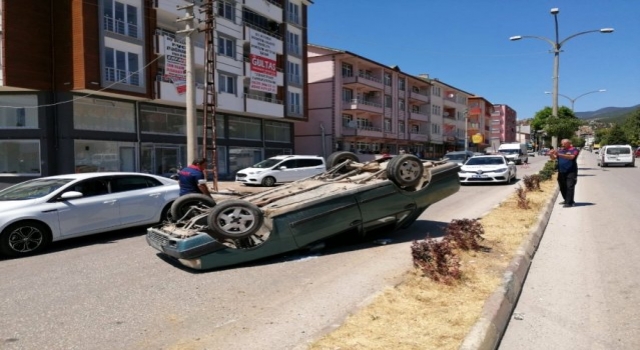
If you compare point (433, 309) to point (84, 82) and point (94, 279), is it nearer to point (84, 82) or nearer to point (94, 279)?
point (94, 279)

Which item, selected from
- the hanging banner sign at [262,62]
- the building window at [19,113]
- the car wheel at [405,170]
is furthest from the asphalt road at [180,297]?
the hanging banner sign at [262,62]

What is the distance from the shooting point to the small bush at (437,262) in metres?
5.13

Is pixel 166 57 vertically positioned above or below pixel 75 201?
Answer: above

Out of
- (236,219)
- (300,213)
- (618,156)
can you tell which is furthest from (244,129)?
(236,219)

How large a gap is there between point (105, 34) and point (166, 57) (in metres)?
3.56

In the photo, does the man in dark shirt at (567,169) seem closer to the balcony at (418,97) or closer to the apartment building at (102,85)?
the apartment building at (102,85)

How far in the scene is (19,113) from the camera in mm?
23703

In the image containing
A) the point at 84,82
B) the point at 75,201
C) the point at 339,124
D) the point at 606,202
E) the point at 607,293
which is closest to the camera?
the point at 607,293

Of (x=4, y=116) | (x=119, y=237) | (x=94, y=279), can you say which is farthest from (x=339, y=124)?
(x=94, y=279)

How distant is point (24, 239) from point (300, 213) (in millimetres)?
4630

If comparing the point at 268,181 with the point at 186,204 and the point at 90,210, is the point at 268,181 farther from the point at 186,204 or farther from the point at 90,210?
the point at 186,204

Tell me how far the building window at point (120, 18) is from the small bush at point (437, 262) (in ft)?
78.8

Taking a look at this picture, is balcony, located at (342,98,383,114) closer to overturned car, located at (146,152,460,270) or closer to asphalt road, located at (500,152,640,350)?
asphalt road, located at (500,152,640,350)

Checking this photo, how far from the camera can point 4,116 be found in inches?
936
